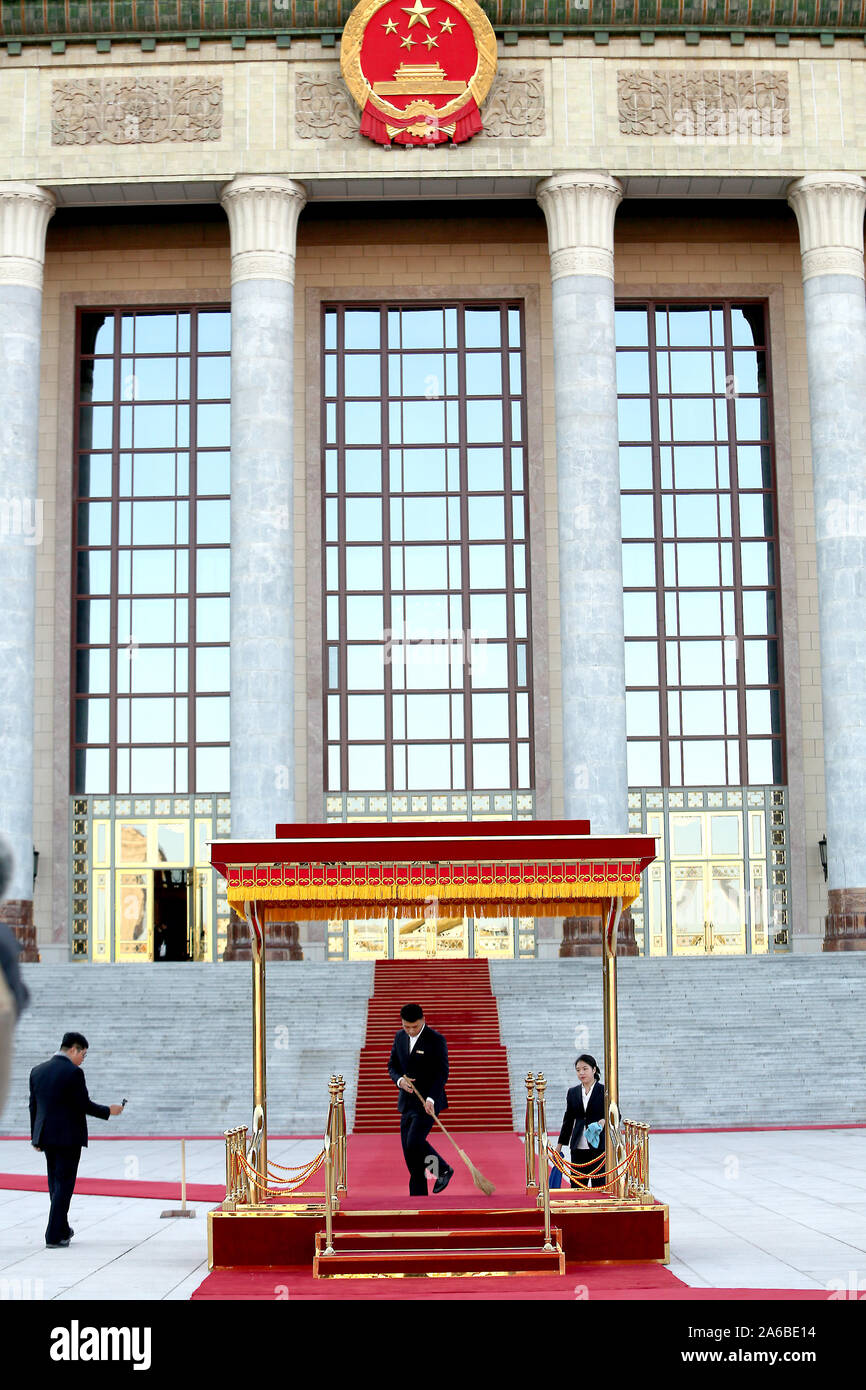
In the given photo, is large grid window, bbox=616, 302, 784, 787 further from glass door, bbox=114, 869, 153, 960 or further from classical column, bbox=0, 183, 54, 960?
classical column, bbox=0, 183, 54, 960

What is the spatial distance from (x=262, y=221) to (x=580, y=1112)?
71.2 feet

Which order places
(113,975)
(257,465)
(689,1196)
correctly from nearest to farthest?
(689,1196), (113,975), (257,465)

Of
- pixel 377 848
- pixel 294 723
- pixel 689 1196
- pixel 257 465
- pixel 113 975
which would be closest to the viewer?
pixel 377 848

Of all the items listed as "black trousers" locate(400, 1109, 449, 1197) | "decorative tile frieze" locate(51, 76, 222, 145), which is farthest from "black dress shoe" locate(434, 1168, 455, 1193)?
"decorative tile frieze" locate(51, 76, 222, 145)

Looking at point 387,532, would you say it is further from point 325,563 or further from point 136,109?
point 136,109

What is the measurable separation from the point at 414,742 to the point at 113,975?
9.44 meters

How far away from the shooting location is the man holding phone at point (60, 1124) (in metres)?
12.6

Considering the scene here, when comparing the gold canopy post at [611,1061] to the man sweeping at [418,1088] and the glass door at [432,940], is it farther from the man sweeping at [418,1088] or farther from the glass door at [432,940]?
the glass door at [432,940]

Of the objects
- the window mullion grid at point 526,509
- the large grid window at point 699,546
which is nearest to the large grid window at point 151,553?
the window mullion grid at point 526,509

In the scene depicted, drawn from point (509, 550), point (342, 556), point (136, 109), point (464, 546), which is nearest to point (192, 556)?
point (342, 556)

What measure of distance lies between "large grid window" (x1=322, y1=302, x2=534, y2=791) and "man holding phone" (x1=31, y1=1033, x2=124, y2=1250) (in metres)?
20.4

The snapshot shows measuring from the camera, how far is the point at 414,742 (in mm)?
33438
